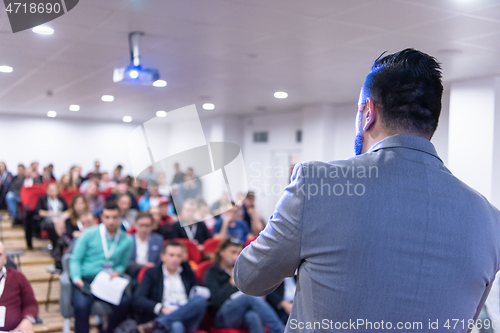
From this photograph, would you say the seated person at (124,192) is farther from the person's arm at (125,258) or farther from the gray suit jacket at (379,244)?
the gray suit jacket at (379,244)

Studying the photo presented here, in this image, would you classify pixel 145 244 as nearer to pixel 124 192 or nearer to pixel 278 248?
pixel 124 192

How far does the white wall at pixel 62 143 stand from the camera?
1283 centimetres

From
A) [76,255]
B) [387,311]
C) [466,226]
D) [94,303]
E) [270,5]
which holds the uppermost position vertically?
[270,5]

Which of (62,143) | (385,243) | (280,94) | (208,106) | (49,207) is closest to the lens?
(385,243)

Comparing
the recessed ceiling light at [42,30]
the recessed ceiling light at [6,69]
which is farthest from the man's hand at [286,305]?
the recessed ceiling light at [6,69]

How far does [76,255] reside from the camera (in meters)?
4.12

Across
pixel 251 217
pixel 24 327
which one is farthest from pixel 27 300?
pixel 251 217

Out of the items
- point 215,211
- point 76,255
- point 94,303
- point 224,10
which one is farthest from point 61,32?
point 215,211

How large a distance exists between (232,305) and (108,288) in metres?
1.03

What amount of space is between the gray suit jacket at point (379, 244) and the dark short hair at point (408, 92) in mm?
71

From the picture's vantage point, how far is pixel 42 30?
13.8 ft

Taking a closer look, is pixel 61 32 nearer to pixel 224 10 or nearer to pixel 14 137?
pixel 224 10

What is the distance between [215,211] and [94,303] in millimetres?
3987

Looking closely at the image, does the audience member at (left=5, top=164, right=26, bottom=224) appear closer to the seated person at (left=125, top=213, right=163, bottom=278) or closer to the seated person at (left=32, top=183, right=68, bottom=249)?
the seated person at (left=32, top=183, right=68, bottom=249)
